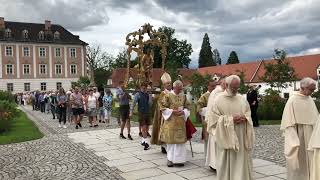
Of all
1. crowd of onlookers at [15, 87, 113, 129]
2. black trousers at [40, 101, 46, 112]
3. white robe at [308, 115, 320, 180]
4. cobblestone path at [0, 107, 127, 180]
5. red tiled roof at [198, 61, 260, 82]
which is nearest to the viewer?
white robe at [308, 115, 320, 180]

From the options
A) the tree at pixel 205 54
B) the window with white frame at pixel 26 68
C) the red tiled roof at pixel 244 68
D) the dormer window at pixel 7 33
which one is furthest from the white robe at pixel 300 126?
the tree at pixel 205 54

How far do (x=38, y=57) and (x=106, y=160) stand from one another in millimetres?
63417

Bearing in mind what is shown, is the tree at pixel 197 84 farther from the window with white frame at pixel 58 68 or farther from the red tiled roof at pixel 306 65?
the window with white frame at pixel 58 68

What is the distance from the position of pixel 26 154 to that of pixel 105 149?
6.90 ft

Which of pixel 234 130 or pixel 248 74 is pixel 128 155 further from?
pixel 248 74

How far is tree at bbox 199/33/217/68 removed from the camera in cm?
9369

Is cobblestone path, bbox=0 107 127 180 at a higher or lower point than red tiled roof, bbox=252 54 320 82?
lower

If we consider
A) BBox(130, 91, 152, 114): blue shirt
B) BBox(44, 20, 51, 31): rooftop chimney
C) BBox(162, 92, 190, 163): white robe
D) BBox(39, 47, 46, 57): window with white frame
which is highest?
BBox(44, 20, 51, 31): rooftop chimney

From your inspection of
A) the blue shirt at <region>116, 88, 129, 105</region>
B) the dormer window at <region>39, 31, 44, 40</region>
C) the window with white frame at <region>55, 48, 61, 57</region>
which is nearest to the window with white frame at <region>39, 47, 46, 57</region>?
the dormer window at <region>39, 31, 44, 40</region>

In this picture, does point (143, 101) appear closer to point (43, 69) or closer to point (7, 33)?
point (43, 69)

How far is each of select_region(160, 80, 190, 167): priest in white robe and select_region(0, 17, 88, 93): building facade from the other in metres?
63.2

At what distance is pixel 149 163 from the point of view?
31.9 ft

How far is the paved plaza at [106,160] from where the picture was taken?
8672 mm

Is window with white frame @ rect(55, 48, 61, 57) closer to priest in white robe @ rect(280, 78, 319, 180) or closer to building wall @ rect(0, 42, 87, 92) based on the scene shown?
building wall @ rect(0, 42, 87, 92)
